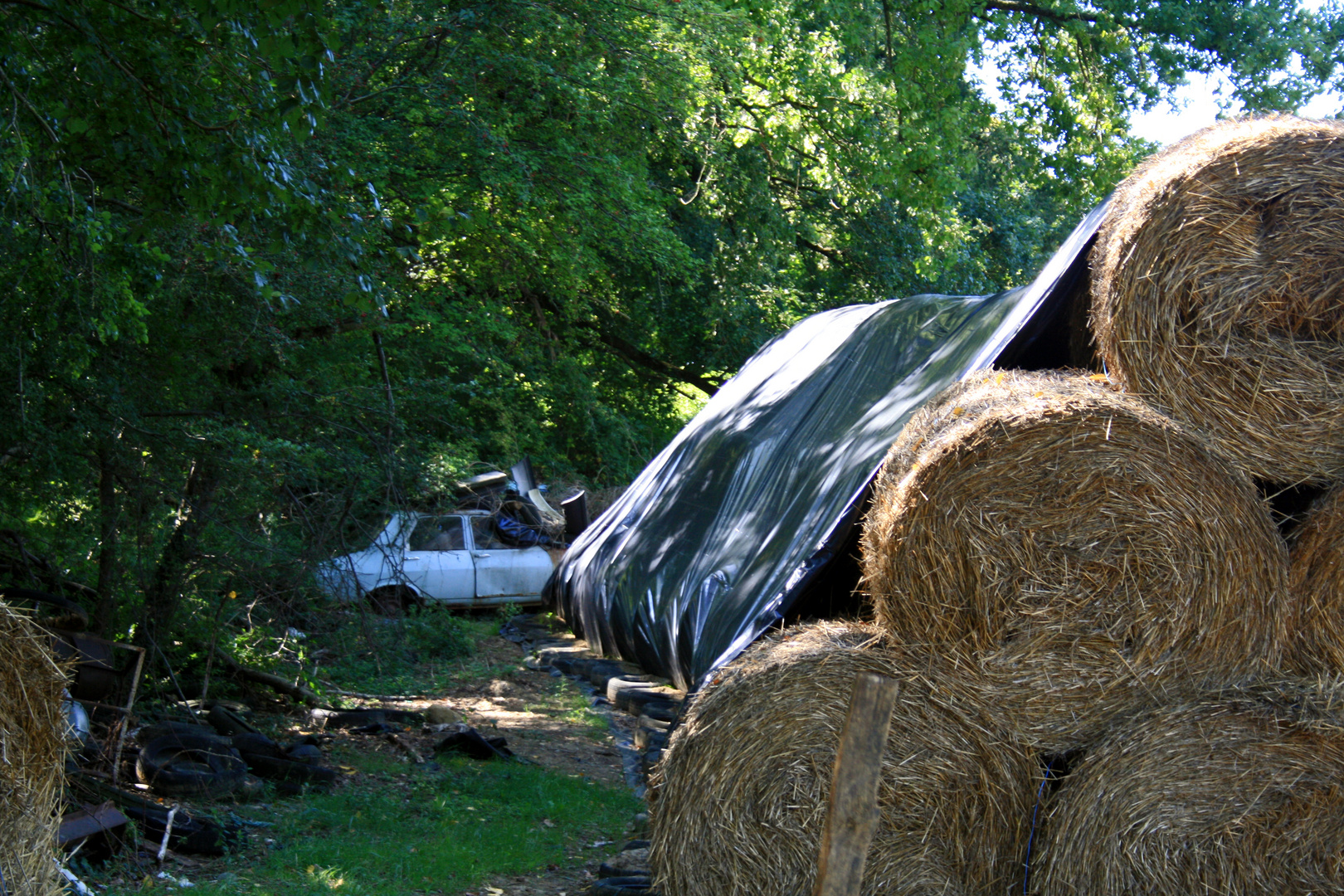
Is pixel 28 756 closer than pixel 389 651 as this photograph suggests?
Yes

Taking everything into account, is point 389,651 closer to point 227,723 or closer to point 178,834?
point 227,723

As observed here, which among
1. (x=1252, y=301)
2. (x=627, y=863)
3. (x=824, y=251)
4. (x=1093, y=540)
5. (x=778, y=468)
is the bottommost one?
(x=627, y=863)

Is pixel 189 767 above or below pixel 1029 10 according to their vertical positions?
below

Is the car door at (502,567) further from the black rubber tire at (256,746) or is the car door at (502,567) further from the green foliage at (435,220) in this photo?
the black rubber tire at (256,746)

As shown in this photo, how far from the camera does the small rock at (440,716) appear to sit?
7.15m

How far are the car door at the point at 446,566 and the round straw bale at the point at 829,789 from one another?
7853 millimetres

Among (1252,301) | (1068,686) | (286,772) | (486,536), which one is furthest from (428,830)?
(486,536)

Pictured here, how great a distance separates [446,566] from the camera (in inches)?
448

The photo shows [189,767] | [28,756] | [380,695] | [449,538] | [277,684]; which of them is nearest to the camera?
[28,756]

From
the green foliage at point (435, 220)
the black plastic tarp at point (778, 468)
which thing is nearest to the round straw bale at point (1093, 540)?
the black plastic tarp at point (778, 468)

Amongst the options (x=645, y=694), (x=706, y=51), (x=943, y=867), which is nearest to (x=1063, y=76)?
(x=706, y=51)

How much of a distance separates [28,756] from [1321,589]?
4.22 metres

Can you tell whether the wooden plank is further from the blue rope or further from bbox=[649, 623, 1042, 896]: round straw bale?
the blue rope

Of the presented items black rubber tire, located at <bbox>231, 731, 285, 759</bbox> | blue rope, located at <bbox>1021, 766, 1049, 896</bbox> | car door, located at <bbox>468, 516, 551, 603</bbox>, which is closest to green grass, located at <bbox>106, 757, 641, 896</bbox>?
black rubber tire, located at <bbox>231, 731, 285, 759</bbox>
